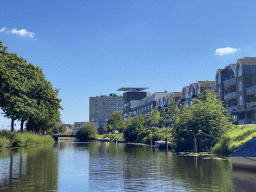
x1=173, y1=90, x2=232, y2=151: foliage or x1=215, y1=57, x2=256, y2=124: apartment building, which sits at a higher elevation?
x1=215, y1=57, x2=256, y2=124: apartment building

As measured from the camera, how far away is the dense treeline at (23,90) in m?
44.5

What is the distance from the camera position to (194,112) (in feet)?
141

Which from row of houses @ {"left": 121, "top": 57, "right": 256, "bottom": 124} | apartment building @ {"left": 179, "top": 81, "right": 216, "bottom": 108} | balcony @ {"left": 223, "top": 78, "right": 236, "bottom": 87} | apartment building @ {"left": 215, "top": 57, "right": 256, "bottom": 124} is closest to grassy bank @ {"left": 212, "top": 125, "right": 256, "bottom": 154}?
row of houses @ {"left": 121, "top": 57, "right": 256, "bottom": 124}

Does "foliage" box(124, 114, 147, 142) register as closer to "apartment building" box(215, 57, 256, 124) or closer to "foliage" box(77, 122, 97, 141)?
"apartment building" box(215, 57, 256, 124)

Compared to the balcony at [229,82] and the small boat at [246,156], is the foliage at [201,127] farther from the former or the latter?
the balcony at [229,82]

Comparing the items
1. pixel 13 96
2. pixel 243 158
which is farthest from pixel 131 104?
pixel 243 158

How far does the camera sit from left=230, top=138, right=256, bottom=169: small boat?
2258 centimetres

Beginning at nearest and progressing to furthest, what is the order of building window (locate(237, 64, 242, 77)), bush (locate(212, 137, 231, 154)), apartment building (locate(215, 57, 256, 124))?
bush (locate(212, 137, 231, 154))
apartment building (locate(215, 57, 256, 124))
building window (locate(237, 64, 242, 77))

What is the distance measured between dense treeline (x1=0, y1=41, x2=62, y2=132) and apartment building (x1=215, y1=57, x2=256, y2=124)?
38.7 m

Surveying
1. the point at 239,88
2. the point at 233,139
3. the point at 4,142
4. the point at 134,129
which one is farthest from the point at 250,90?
the point at 4,142

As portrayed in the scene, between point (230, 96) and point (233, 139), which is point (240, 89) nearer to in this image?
point (230, 96)

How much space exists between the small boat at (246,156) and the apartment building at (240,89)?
3907 centimetres

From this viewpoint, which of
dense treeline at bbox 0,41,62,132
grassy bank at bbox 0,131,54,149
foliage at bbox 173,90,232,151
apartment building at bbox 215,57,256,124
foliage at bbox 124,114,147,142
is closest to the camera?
foliage at bbox 173,90,232,151

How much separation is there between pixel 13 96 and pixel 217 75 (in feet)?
172
